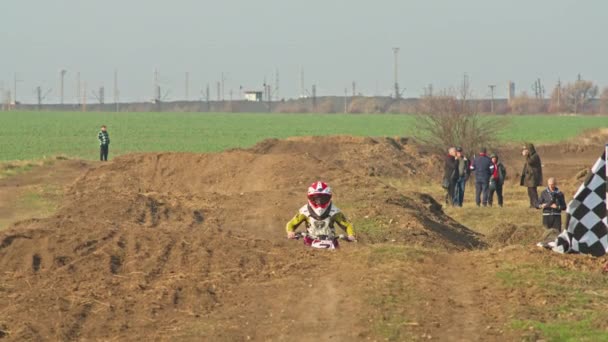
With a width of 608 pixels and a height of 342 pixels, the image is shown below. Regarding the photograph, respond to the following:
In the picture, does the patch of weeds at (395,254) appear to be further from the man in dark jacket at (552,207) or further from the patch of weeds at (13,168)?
the patch of weeds at (13,168)

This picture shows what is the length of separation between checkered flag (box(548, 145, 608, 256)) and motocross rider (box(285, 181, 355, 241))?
300 centimetres

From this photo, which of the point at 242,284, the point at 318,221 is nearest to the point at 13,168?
the point at 318,221

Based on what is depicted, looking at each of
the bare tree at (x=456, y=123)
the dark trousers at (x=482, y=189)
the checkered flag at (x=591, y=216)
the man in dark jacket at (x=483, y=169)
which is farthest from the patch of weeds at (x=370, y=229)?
the bare tree at (x=456, y=123)

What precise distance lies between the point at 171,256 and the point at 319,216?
2117 mm

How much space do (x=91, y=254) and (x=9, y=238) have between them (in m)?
1.62

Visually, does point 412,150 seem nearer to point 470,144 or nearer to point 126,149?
point 470,144

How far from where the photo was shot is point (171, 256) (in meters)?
15.8

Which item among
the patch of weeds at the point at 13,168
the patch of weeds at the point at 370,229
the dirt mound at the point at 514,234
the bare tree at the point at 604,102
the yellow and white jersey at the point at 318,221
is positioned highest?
the bare tree at the point at 604,102

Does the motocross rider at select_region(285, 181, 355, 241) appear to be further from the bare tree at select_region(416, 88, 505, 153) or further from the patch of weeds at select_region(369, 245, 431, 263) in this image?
the bare tree at select_region(416, 88, 505, 153)

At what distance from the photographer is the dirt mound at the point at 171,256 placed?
1215cm

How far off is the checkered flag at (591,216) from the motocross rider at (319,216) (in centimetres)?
300

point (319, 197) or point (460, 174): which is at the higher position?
point (319, 197)

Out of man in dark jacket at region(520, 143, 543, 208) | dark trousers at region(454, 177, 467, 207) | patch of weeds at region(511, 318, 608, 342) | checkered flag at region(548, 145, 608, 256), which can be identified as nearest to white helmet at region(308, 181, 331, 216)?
checkered flag at region(548, 145, 608, 256)

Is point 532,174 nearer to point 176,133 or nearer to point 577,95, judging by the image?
point 176,133
